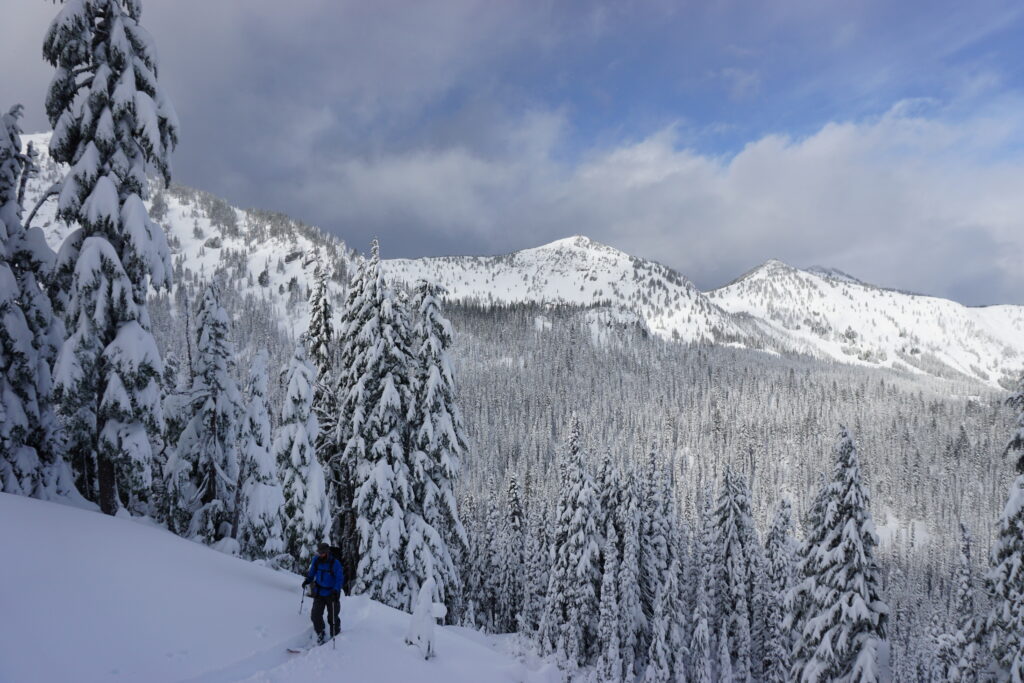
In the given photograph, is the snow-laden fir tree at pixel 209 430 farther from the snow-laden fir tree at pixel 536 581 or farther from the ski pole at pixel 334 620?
the snow-laden fir tree at pixel 536 581

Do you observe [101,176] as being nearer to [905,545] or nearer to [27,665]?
[27,665]

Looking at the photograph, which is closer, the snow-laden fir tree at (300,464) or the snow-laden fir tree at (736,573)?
the snow-laden fir tree at (300,464)

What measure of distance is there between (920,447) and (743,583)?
14761 centimetres

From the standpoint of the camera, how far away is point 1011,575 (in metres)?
15.1

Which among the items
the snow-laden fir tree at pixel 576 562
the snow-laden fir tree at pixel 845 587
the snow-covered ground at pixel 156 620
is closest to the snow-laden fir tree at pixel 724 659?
the snow-laden fir tree at pixel 576 562

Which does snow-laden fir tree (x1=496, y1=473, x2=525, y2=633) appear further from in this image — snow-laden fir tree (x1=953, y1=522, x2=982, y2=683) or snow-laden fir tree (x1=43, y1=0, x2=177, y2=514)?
snow-laden fir tree (x1=43, y1=0, x2=177, y2=514)

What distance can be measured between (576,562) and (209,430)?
2033 cm

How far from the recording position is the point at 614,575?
2989cm

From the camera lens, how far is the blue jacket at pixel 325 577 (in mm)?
9672

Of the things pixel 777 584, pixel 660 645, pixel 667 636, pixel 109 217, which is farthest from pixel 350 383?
pixel 777 584

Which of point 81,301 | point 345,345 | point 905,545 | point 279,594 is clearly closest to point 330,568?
point 279,594

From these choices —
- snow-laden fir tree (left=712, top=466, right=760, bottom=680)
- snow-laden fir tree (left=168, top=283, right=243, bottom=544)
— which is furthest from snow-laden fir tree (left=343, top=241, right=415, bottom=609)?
snow-laden fir tree (left=712, top=466, right=760, bottom=680)

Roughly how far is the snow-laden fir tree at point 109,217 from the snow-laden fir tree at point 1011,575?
74.5 feet

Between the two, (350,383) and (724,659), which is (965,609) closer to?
(724,659)
